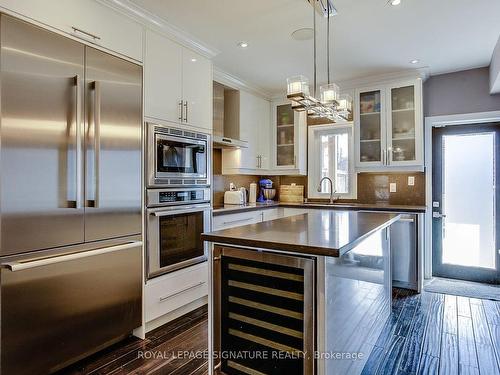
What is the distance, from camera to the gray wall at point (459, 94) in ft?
12.1

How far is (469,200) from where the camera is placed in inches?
154

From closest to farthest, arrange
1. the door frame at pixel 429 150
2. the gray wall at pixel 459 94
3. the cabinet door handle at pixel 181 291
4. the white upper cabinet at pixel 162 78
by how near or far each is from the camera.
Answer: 1. the white upper cabinet at pixel 162 78
2. the cabinet door handle at pixel 181 291
3. the gray wall at pixel 459 94
4. the door frame at pixel 429 150

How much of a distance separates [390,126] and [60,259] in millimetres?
3735

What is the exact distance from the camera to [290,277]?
4.99ft

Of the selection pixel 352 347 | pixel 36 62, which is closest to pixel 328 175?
pixel 352 347

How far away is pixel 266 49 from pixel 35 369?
319 centimetres

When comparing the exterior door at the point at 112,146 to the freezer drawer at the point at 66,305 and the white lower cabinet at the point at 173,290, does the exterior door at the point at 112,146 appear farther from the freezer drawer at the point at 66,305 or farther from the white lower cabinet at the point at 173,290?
the white lower cabinet at the point at 173,290

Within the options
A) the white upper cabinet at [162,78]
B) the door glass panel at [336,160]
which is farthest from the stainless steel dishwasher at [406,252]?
the white upper cabinet at [162,78]

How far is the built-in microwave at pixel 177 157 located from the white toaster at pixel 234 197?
3.45 ft

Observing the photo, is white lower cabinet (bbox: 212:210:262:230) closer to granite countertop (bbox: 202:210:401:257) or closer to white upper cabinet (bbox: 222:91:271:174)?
white upper cabinet (bbox: 222:91:271:174)

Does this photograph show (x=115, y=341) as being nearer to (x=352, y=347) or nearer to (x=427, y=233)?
(x=352, y=347)

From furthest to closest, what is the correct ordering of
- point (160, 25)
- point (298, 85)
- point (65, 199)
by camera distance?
point (160, 25), point (298, 85), point (65, 199)

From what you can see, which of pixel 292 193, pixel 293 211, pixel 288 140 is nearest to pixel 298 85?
pixel 293 211

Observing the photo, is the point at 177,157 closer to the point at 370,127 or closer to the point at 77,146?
the point at 77,146
